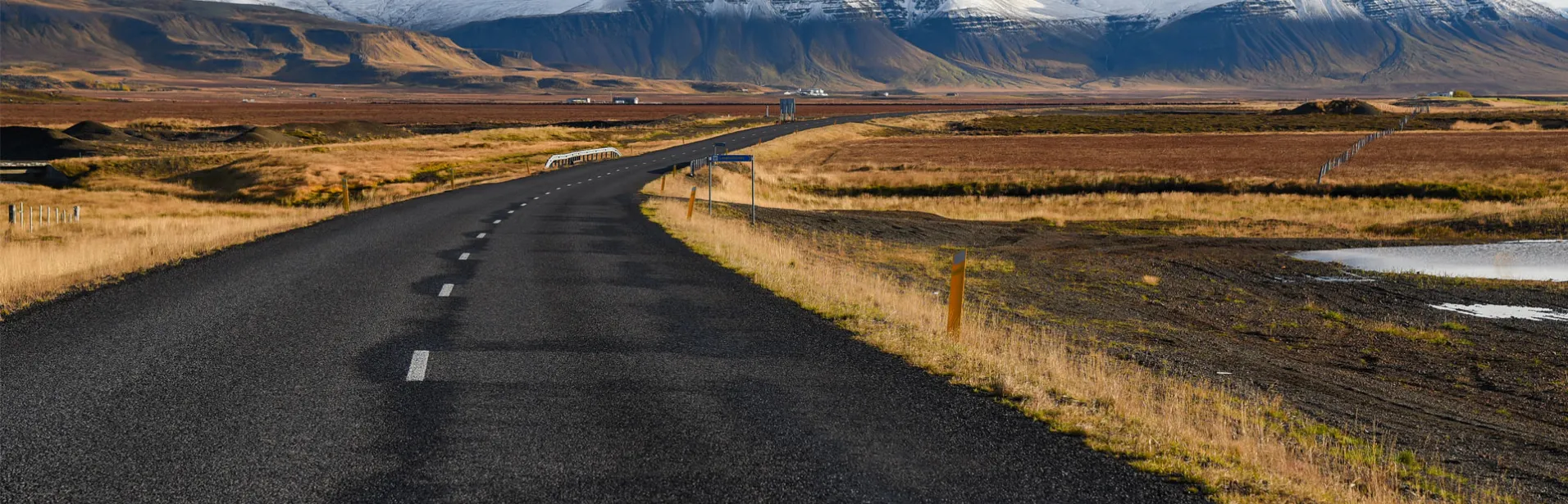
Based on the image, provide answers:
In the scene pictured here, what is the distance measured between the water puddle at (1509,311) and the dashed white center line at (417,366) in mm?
17535

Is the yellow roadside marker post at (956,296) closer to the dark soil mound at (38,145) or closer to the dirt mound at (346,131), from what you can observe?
the dark soil mound at (38,145)

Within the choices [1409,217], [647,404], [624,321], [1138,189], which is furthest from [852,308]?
[1138,189]

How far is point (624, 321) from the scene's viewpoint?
13.2m

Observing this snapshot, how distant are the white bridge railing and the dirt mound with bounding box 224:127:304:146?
25.7m

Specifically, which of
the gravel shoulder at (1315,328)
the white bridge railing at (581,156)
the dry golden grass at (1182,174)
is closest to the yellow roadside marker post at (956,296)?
the gravel shoulder at (1315,328)

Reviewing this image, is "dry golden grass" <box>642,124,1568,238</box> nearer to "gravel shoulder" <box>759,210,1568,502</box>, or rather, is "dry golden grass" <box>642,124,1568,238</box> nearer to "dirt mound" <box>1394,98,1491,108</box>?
"gravel shoulder" <box>759,210,1568,502</box>

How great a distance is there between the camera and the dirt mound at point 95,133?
83.4 m

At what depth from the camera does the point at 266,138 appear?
8344 cm

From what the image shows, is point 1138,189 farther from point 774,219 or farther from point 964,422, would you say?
point 964,422

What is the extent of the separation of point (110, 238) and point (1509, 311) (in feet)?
93.0

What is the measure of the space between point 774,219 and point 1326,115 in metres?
121

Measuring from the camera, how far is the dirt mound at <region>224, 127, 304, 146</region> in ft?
269

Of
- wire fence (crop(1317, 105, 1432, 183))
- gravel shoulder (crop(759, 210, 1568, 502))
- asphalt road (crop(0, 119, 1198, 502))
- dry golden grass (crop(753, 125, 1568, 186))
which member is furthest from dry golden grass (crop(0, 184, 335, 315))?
wire fence (crop(1317, 105, 1432, 183))

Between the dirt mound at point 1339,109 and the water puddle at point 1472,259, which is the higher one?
the dirt mound at point 1339,109
